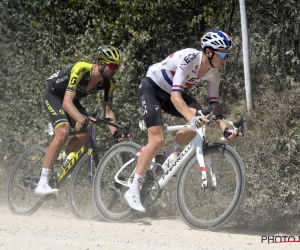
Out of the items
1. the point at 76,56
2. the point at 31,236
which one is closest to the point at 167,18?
the point at 76,56

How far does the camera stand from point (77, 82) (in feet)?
23.9

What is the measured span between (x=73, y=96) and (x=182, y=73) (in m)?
1.51

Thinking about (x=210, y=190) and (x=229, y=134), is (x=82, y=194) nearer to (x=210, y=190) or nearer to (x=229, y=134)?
(x=210, y=190)

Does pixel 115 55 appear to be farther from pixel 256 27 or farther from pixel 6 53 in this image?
pixel 6 53

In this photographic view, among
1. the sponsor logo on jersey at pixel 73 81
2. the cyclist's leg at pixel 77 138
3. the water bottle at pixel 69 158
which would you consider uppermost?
the sponsor logo on jersey at pixel 73 81

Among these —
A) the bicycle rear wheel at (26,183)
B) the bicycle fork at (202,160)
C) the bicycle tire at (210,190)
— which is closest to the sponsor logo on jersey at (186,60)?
the bicycle fork at (202,160)

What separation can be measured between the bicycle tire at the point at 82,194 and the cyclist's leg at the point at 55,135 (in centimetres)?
23

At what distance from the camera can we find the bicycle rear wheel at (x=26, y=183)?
8.18m

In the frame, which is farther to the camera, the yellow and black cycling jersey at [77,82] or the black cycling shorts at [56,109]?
the black cycling shorts at [56,109]

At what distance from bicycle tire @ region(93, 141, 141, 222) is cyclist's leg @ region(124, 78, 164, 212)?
42 cm

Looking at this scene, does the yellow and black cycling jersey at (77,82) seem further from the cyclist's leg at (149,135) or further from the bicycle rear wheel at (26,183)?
the bicycle rear wheel at (26,183)

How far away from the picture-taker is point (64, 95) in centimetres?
767

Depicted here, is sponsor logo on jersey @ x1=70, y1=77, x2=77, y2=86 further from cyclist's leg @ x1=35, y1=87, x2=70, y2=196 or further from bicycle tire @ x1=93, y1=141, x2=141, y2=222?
bicycle tire @ x1=93, y1=141, x2=141, y2=222

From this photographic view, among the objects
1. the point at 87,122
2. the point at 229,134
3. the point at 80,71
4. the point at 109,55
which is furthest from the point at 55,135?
the point at 229,134
